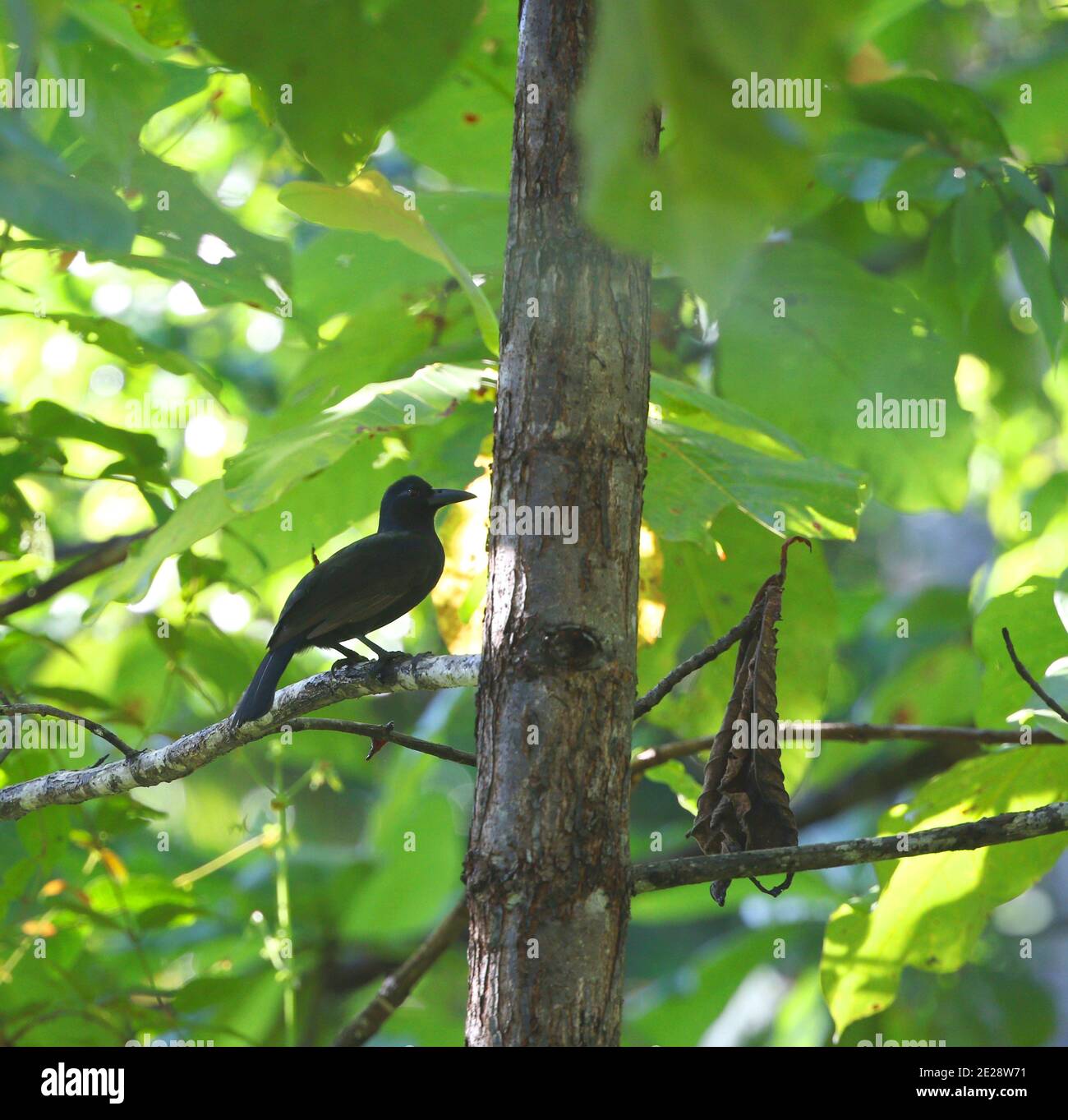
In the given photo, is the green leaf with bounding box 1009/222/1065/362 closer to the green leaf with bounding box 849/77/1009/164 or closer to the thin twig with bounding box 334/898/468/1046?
the green leaf with bounding box 849/77/1009/164

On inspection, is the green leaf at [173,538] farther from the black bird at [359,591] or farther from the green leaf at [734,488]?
the green leaf at [734,488]

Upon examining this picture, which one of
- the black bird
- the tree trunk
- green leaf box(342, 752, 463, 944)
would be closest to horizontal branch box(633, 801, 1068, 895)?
the tree trunk

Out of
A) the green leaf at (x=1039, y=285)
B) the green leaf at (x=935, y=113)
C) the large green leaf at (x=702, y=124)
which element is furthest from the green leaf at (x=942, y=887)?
the large green leaf at (x=702, y=124)

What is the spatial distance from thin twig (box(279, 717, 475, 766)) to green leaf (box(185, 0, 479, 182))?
2.67ft

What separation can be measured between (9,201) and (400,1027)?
5384mm

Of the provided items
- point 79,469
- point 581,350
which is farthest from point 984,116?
point 79,469

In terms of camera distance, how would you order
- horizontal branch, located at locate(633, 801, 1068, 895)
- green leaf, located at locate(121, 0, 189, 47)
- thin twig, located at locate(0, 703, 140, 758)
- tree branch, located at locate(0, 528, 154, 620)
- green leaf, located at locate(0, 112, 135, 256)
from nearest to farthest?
green leaf, located at locate(0, 112, 135, 256) < horizontal branch, located at locate(633, 801, 1068, 895) < green leaf, located at locate(121, 0, 189, 47) < thin twig, located at locate(0, 703, 140, 758) < tree branch, located at locate(0, 528, 154, 620)

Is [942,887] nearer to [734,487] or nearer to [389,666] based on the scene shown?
[734,487]

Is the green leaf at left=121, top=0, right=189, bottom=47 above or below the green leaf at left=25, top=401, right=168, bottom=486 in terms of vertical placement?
above

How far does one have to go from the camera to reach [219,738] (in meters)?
2.01

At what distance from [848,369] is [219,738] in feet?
6.16

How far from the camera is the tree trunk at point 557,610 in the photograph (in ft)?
4.75

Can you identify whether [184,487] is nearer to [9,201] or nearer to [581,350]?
[581,350]

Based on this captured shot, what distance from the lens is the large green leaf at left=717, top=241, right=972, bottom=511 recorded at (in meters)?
3.00
